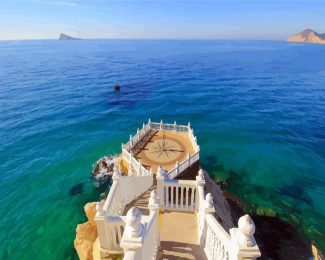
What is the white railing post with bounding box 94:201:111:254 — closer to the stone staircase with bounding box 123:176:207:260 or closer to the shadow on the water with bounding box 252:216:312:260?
the stone staircase with bounding box 123:176:207:260

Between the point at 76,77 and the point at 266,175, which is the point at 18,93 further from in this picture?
the point at 266,175

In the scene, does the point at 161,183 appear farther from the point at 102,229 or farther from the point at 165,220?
the point at 102,229

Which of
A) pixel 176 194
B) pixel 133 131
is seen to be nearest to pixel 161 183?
pixel 176 194

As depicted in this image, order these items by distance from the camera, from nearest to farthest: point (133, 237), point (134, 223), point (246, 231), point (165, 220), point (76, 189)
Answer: point (246, 231) → point (134, 223) → point (133, 237) → point (165, 220) → point (76, 189)

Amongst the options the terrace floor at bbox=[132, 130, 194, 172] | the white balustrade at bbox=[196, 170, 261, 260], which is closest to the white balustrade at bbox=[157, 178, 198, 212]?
the white balustrade at bbox=[196, 170, 261, 260]

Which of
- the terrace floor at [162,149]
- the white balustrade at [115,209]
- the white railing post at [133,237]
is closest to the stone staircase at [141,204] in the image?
the white balustrade at [115,209]

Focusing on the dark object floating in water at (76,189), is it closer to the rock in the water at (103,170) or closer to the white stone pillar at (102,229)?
the rock in the water at (103,170)
